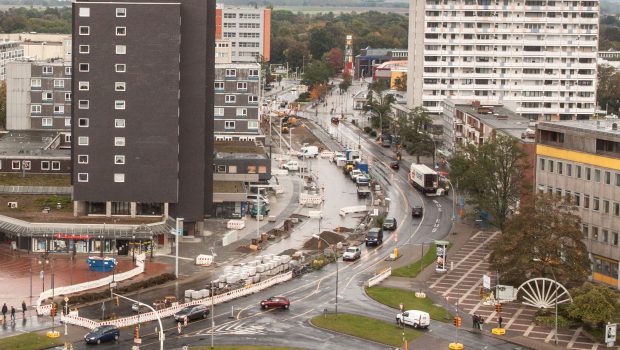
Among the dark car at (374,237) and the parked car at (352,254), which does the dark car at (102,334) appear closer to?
the parked car at (352,254)

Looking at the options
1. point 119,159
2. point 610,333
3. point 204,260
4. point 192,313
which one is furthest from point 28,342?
point 610,333

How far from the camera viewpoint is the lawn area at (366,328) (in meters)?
95.8

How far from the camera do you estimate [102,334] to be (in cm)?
9231

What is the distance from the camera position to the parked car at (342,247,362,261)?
12688 centimetres

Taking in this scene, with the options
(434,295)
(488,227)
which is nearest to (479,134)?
(488,227)

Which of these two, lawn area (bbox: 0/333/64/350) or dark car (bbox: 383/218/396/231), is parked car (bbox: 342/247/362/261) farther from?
lawn area (bbox: 0/333/64/350)

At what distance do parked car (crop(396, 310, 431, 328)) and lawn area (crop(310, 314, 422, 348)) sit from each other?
0.60 metres

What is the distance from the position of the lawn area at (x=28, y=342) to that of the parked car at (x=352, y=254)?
4113cm

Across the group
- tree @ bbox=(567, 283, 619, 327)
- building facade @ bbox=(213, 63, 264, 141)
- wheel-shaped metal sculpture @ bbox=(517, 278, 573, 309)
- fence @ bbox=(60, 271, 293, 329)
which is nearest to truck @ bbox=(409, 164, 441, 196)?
building facade @ bbox=(213, 63, 264, 141)

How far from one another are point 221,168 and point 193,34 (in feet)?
90.2

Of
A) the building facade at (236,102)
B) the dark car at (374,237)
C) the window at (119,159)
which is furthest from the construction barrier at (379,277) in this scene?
the building facade at (236,102)

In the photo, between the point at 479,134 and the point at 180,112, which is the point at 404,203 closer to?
the point at 479,134

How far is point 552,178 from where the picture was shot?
12212cm

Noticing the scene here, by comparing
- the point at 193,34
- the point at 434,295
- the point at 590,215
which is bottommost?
the point at 434,295
